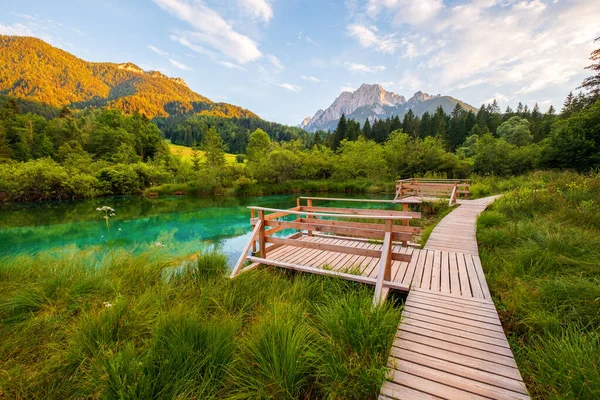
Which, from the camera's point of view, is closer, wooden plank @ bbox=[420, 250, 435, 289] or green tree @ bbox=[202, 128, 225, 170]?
wooden plank @ bbox=[420, 250, 435, 289]

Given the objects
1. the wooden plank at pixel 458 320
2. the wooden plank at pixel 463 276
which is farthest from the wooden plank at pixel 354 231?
→ the wooden plank at pixel 458 320

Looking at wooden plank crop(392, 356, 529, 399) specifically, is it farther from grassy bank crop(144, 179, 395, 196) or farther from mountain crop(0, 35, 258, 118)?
mountain crop(0, 35, 258, 118)

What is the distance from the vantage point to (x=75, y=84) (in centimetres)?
10294

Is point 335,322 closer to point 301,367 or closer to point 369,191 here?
point 301,367

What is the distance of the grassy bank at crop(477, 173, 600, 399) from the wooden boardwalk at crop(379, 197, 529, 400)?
23cm

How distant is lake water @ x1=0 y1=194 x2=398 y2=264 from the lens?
31.5 feet

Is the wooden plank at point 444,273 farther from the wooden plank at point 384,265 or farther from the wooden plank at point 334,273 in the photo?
the wooden plank at point 384,265

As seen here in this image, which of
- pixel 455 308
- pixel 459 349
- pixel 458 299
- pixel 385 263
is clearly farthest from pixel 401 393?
pixel 458 299

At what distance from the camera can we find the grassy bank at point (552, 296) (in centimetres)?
202

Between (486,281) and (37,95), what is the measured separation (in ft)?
370

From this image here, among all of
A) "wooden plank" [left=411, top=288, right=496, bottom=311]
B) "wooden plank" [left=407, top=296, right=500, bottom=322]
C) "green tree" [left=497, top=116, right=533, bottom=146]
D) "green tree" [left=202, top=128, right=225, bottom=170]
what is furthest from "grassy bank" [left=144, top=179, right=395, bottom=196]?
"green tree" [left=497, top=116, right=533, bottom=146]

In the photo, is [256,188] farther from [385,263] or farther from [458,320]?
[458,320]

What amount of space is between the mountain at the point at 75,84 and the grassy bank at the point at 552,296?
8312 cm

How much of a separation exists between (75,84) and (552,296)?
493ft
